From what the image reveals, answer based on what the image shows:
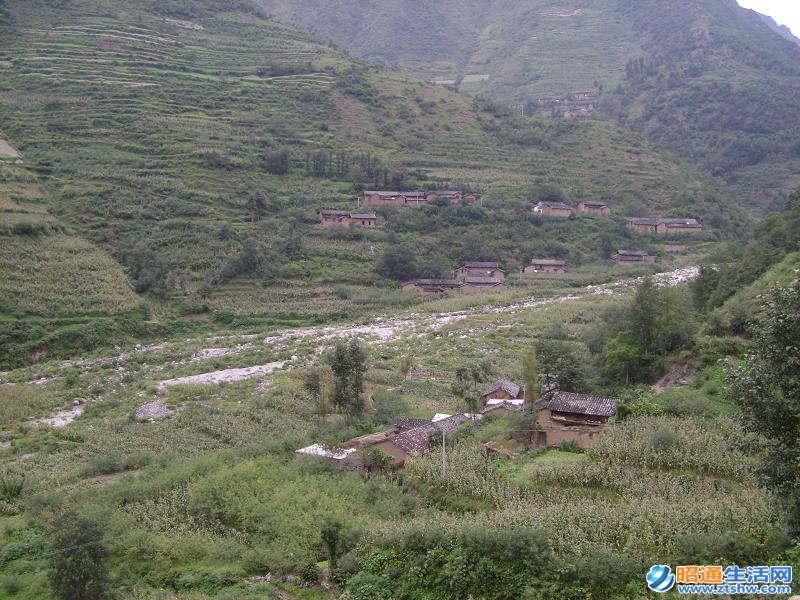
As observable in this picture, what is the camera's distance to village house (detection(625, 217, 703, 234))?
6159 centimetres

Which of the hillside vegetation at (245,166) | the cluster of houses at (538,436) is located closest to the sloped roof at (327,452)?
the cluster of houses at (538,436)

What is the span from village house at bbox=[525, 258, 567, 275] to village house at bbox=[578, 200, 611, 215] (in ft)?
36.0

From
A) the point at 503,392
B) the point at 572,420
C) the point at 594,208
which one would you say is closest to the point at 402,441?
the point at 572,420

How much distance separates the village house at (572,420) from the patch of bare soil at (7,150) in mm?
50111

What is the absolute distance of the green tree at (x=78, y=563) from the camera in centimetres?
1385

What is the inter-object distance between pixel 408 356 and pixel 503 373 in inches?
214

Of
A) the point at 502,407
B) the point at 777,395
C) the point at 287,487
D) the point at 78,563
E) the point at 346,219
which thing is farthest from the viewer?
the point at 346,219

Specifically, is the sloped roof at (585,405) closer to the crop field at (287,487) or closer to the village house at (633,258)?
the crop field at (287,487)

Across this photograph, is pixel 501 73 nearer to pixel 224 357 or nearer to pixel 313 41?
pixel 313 41

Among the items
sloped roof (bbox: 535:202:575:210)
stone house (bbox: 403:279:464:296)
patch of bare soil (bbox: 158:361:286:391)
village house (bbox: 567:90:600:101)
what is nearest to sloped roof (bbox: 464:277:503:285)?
stone house (bbox: 403:279:464:296)

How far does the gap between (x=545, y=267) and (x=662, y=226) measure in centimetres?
1436

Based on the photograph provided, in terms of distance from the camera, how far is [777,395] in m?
10.7

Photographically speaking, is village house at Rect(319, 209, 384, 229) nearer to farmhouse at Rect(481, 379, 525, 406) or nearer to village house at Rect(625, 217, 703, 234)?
village house at Rect(625, 217, 703, 234)

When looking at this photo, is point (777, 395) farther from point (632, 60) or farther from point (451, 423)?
point (632, 60)
